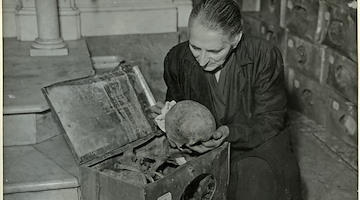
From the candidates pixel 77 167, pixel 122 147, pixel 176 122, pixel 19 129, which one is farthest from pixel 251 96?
pixel 19 129

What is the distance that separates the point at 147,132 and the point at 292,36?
7.42 ft

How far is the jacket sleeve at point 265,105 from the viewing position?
2.54 meters

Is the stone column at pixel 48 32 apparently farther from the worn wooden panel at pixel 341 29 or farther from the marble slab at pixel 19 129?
the worn wooden panel at pixel 341 29

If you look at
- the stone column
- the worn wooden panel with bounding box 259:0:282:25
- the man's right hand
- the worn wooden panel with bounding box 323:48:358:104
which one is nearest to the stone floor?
the stone column

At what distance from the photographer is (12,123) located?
3084mm

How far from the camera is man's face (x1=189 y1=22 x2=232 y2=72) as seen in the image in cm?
234

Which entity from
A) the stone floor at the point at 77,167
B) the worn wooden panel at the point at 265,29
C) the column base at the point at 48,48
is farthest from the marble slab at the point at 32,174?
the worn wooden panel at the point at 265,29

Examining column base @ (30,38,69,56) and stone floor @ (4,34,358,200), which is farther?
column base @ (30,38,69,56)

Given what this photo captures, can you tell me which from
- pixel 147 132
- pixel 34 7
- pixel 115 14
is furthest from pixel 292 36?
pixel 147 132

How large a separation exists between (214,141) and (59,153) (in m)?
1.01

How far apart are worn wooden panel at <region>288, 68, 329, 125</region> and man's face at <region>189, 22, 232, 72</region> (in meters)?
1.96

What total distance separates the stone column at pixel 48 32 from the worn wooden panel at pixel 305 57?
1712 mm

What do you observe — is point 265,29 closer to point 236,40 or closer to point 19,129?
point 19,129

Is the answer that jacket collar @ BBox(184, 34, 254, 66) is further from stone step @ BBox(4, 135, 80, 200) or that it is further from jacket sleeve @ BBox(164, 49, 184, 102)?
stone step @ BBox(4, 135, 80, 200)
